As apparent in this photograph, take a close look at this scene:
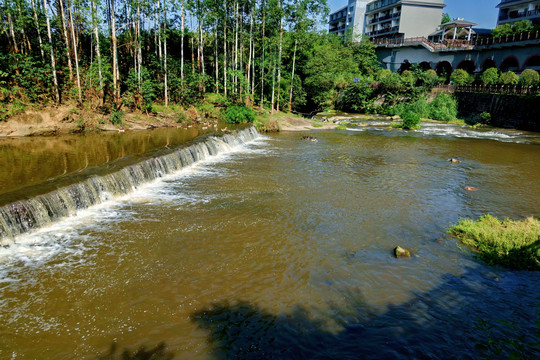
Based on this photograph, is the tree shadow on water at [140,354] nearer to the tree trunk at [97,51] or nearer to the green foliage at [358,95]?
the tree trunk at [97,51]

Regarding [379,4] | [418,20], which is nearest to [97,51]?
[418,20]

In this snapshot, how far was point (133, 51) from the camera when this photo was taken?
29.5 meters

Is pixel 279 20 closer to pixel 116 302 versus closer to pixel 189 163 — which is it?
pixel 189 163

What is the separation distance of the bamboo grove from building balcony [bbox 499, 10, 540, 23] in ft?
116

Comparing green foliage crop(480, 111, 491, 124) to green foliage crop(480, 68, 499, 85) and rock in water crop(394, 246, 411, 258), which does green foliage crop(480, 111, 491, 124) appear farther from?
rock in water crop(394, 246, 411, 258)

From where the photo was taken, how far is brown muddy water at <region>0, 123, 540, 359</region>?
5039 millimetres

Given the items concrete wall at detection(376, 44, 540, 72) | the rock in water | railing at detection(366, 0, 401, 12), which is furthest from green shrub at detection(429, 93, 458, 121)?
the rock in water

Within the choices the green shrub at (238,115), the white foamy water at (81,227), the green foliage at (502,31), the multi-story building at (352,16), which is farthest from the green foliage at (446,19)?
the white foamy water at (81,227)

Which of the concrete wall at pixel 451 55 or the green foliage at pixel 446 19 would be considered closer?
the concrete wall at pixel 451 55

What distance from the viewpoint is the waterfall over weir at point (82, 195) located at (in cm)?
781

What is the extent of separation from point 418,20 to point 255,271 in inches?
2778

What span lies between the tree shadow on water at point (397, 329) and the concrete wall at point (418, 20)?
68.1 m

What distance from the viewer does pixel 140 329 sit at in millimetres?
5215

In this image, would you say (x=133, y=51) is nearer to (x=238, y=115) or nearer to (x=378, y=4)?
(x=238, y=115)
